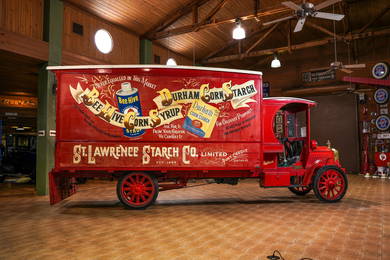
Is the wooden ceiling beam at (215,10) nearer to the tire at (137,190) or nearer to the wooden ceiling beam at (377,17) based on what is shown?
the wooden ceiling beam at (377,17)

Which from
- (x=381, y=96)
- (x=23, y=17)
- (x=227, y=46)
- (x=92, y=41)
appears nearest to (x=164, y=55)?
(x=227, y=46)

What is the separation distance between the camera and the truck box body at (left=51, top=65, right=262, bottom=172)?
607 centimetres

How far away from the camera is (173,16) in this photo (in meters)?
11.5

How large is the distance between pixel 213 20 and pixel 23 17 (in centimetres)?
628

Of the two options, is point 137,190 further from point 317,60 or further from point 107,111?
point 317,60

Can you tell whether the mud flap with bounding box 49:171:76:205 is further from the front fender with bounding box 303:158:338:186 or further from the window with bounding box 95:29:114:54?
the front fender with bounding box 303:158:338:186

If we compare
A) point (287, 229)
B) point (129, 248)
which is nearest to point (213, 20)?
point (287, 229)

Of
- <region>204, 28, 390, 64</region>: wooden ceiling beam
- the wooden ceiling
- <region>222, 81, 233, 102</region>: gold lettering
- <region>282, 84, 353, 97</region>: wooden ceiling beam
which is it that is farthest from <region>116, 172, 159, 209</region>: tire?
<region>282, 84, 353, 97</region>: wooden ceiling beam

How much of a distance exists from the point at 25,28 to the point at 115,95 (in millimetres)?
3796

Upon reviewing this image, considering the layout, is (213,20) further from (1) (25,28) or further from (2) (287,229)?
(2) (287,229)

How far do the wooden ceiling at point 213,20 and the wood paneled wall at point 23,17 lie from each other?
4.06 ft

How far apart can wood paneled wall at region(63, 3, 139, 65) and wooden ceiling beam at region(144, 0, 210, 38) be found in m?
0.71

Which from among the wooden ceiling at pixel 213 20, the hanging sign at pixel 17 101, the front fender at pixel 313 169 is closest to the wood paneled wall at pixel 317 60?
the wooden ceiling at pixel 213 20

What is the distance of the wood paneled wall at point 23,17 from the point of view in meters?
7.32
